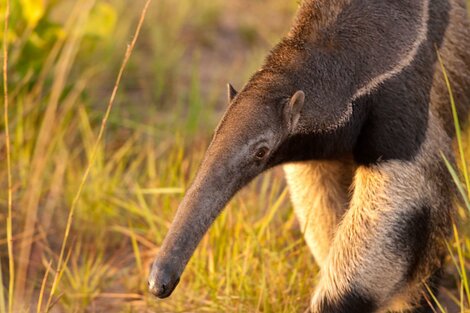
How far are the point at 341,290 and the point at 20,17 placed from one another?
3.11 meters

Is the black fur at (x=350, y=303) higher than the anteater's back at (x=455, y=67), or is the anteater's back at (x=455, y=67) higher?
the anteater's back at (x=455, y=67)

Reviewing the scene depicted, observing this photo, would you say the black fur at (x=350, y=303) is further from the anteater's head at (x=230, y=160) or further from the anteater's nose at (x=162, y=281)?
the anteater's nose at (x=162, y=281)

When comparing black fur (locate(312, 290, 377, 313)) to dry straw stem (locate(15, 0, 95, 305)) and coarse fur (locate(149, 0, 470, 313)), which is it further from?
dry straw stem (locate(15, 0, 95, 305))

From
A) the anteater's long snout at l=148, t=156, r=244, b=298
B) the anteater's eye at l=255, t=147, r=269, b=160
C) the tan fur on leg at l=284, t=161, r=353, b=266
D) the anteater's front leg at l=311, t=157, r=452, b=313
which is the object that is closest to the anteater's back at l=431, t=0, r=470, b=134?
the anteater's front leg at l=311, t=157, r=452, b=313

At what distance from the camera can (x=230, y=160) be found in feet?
10.9

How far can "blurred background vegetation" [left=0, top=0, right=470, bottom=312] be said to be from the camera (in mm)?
4457

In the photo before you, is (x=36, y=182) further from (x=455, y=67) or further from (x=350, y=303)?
(x=455, y=67)

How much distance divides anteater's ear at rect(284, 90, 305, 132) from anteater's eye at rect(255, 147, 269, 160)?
13 cm

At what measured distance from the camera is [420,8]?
13.1 ft

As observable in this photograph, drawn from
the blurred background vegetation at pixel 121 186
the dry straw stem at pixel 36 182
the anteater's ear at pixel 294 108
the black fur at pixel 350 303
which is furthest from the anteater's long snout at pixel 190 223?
the dry straw stem at pixel 36 182

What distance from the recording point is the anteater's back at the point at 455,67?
422 cm

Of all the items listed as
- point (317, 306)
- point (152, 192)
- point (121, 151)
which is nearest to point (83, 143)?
point (121, 151)

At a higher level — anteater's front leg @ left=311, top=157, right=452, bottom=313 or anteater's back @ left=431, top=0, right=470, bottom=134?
anteater's back @ left=431, top=0, right=470, bottom=134

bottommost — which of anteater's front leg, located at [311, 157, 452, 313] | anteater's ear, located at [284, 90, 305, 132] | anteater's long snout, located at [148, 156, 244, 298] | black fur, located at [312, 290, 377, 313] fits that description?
black fur, located at [312, 290, 377, 313]
